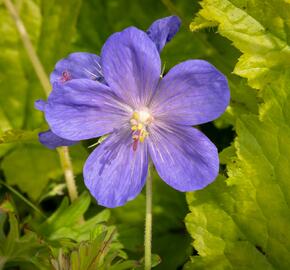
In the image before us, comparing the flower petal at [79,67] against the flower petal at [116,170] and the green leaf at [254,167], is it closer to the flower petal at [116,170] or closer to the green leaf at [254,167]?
the flower petal at [116,170]

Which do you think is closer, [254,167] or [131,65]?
[131,65]

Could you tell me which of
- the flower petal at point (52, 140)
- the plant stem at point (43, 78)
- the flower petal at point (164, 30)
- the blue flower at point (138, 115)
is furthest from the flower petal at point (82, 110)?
the plant stem at point (43, 78)

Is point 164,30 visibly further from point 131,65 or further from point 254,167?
point 254,167

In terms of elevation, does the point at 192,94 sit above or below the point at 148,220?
above

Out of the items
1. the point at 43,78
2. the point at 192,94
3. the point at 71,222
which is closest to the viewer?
the point at 192,94

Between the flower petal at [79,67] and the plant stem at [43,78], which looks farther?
the plant stem at [43,78]

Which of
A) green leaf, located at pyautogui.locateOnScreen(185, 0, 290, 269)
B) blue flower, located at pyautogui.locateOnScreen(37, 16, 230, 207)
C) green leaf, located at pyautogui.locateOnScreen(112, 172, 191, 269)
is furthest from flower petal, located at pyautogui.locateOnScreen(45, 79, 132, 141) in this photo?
green leaf, located at pyautogui.locateOnScreen(112, 172, 191, 269)

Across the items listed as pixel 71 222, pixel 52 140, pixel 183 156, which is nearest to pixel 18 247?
pixel 71 222
